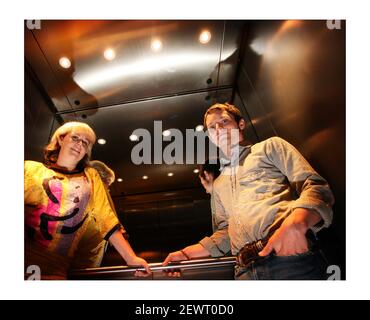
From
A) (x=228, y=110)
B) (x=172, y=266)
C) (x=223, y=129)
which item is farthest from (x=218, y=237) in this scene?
(x=228, y=110)

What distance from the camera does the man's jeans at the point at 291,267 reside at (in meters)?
1.76

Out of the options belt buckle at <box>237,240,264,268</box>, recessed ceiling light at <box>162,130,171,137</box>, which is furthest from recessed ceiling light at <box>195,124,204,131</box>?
belt buckle at <box>237,240,264,268</box>

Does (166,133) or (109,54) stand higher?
(109,54)

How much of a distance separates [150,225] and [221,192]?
46cm

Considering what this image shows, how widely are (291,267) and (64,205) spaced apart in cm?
129

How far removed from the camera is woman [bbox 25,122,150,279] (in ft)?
6.20

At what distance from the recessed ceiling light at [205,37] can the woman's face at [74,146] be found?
3.04 feet

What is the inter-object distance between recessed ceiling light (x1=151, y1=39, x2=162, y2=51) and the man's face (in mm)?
531

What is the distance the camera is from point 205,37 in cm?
208

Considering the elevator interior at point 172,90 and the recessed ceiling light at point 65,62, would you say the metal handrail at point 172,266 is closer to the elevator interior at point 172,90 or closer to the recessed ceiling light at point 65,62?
the elevator interior at point 172,90

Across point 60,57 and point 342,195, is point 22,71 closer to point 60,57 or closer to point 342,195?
point 60,57

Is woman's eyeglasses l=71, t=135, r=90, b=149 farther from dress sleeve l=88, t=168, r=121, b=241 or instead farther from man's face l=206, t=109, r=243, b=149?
man's face l=206, t=109, r=243, b=149

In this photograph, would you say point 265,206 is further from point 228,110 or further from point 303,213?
point 228,110

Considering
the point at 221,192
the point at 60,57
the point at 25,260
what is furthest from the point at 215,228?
the point at 60,57
